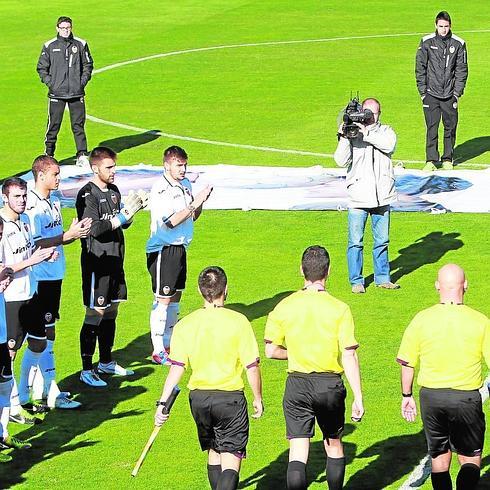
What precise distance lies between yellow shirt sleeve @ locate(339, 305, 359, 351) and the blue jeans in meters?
6.66

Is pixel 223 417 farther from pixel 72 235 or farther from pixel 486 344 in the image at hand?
pixel 72 235

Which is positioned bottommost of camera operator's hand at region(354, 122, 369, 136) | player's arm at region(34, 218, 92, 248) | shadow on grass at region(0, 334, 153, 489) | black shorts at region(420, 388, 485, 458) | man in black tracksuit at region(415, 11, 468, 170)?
shadow on grass at region(0, 334, 153, 489)

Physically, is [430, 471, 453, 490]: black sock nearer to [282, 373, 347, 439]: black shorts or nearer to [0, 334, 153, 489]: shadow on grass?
[282, 373, 347, 439]: black shorts

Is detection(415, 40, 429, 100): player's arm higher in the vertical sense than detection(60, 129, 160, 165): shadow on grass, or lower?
higher

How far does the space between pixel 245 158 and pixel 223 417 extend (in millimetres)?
14750

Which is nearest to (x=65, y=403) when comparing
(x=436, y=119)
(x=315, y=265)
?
(x=315, y=265)

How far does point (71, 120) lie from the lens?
81.5 ft

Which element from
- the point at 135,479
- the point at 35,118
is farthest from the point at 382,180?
the point at 35,118

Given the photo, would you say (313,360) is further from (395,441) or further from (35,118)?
(35,118)

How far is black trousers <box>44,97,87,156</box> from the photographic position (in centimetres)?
2475

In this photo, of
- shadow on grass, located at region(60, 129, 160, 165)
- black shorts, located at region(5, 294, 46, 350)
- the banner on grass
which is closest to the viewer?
black shorts, located at region(5, 294, 46, 350)

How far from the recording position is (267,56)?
37406 millimetres

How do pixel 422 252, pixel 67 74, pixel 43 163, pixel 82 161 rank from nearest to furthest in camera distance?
1. pixel 43 163
2. pixel 422 252
3. pixel 82 161
4. pixel 67 74

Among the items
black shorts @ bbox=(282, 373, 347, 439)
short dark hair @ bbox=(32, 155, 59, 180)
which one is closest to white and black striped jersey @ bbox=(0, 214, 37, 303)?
short dark hair @ bbox=(32, 155, 59, 180)
